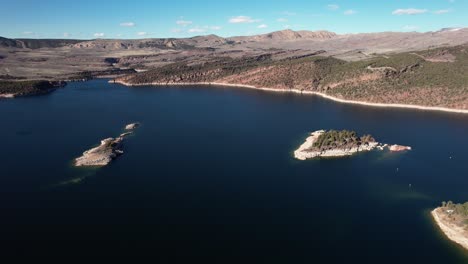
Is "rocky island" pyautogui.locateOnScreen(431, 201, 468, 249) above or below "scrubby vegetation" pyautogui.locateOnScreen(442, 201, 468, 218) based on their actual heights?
below

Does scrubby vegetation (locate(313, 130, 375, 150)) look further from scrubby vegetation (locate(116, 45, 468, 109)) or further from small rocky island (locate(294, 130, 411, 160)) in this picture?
scrubby vegetation (locate(116, 45, 468, 109))

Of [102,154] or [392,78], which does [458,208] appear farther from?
[392,78]

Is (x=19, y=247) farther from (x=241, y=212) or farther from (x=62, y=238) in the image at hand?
A: (x=241, y=212)

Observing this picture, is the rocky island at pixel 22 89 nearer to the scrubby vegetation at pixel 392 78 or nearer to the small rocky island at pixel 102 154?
the scrubby vegetation at pixel 392 78

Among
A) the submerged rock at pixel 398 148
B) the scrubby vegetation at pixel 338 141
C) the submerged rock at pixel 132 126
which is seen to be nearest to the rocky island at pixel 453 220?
the submerged rock at pixel 398 148

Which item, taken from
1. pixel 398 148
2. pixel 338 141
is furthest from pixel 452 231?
pixel 338 141

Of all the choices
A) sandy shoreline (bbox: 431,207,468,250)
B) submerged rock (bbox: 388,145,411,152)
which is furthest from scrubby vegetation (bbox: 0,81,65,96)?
sandy shoreline (bbox: 431,207,468,250)
